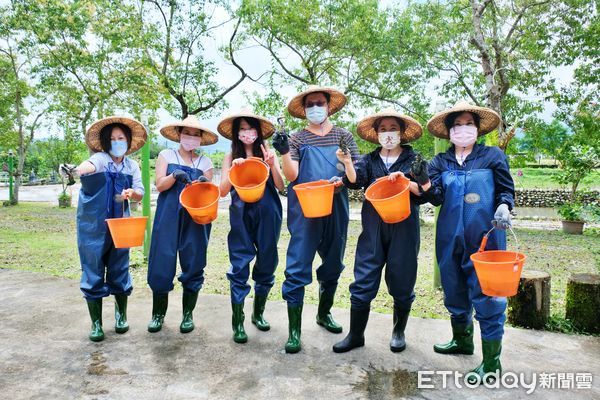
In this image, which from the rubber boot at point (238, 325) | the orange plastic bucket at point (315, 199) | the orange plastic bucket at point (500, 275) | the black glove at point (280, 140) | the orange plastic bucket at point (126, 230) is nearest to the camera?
the orange plastic bucket at point (500, 275)

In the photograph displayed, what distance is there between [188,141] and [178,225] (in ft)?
2.10

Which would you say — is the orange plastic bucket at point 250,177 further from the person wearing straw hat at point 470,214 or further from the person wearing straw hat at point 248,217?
the person wearing straw hat at point 470,214

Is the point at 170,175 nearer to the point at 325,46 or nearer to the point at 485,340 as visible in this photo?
the point at 485,340

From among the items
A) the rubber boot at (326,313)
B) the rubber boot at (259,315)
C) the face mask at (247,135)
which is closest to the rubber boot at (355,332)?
the rubber boot at (326,313)

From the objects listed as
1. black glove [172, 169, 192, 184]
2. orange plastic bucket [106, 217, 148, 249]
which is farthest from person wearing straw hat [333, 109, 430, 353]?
orange plastic bucket [106, 217, 148, 249]

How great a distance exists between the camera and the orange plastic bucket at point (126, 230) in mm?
3043

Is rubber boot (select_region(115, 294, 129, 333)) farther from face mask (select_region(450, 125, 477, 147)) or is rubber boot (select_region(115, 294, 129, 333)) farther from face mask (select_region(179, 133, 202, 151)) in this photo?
face mask (select_region(450, 125, 477, 147))

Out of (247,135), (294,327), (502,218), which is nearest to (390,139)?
(502,218)

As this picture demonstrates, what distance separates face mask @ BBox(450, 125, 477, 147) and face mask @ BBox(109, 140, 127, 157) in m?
2.39

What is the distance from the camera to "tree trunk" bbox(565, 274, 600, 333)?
139 inches

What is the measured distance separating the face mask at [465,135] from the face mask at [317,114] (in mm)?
906

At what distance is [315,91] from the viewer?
10.5ft

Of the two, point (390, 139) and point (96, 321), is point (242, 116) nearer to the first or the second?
point (390, 139)

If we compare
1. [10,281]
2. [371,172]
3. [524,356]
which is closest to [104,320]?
[10,281]
